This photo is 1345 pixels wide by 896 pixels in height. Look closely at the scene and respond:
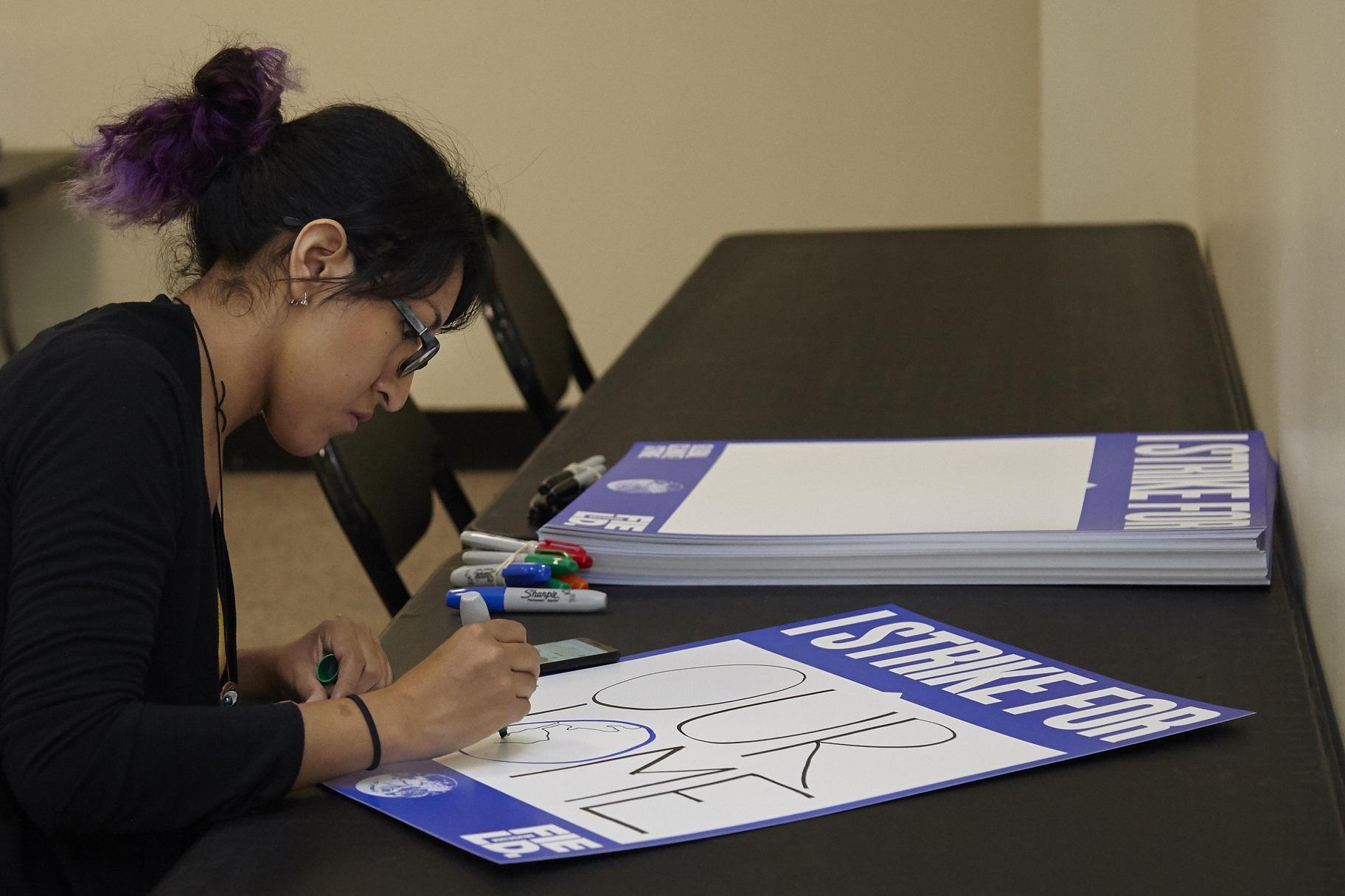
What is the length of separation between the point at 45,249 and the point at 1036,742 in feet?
11.7

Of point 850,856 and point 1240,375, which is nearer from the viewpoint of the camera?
point 850,856

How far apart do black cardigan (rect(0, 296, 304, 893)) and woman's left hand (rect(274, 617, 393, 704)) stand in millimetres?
113

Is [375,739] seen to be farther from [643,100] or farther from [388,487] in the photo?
[643,100]

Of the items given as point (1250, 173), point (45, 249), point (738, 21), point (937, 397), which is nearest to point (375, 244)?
point (937, 397)

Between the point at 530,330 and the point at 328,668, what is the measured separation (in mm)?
1321

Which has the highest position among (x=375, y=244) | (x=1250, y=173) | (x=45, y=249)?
(x=375, y=244)

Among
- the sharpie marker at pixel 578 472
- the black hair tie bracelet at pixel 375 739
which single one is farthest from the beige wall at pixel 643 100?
the black hair tie bracelet at pixel 375 739

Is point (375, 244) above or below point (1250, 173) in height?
above

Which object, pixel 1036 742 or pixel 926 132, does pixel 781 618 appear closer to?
pixel 1036 742

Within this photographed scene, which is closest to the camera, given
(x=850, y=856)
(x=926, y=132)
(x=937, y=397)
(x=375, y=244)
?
(x=850, y=856)

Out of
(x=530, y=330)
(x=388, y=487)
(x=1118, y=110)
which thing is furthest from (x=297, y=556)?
(x=1118, y=110)

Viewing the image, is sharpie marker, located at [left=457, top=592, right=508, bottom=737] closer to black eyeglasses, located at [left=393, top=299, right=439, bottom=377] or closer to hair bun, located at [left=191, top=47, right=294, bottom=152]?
black eyeglasses, located at [left=393, top=299, right=439, bottom=377]

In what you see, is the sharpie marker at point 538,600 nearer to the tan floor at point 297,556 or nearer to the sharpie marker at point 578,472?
the sharpie marker at point 578,472

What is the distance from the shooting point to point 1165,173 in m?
2.42
